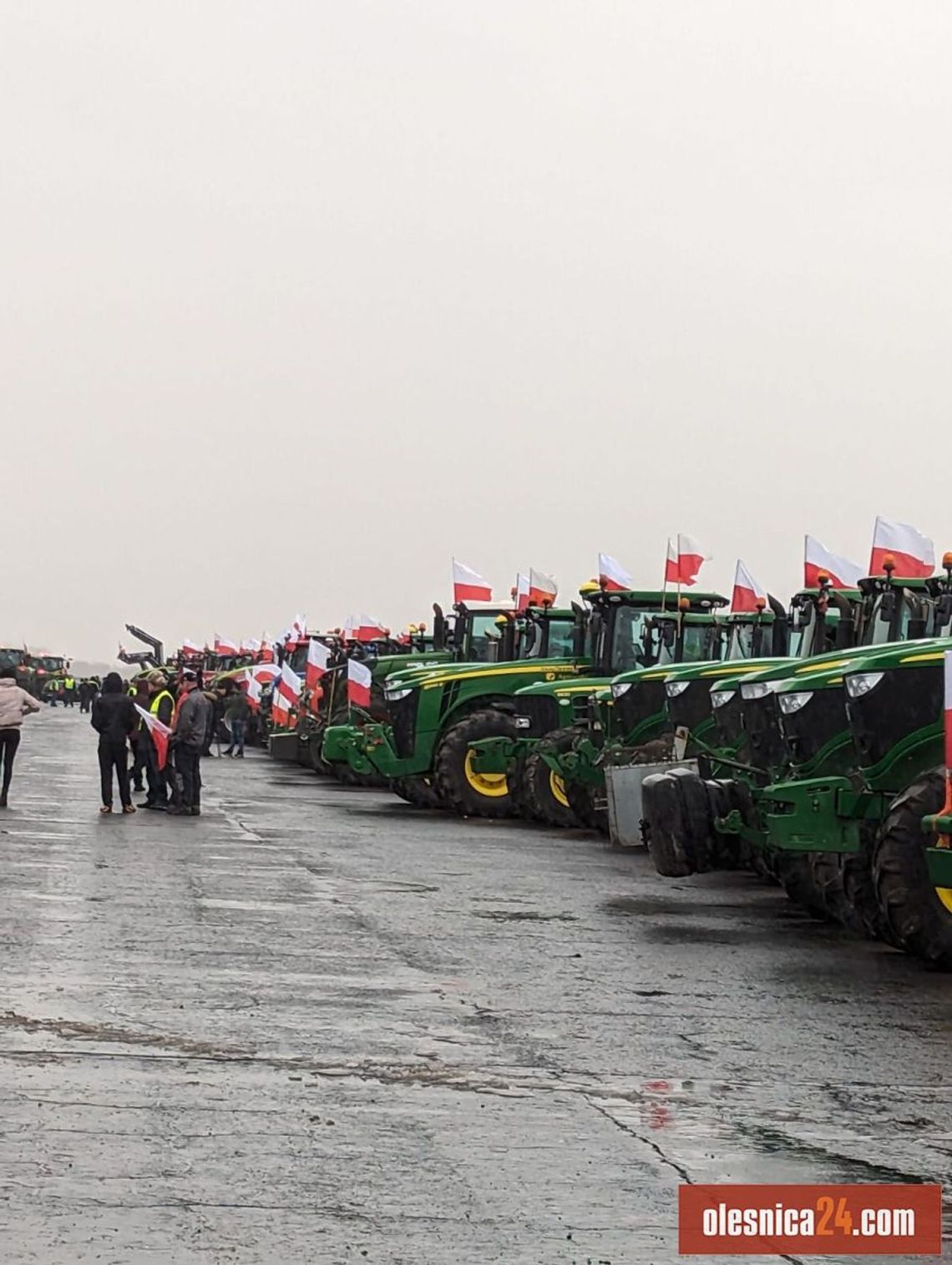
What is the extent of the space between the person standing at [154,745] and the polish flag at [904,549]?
38.2 feet

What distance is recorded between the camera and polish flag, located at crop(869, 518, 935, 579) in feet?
60.8

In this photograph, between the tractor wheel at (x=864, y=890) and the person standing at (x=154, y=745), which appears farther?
the person standing at (x=154, y=745)

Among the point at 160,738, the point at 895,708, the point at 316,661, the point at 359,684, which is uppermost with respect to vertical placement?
the point at 316,661

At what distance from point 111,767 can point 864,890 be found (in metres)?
13.9

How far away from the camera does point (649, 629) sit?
2525cm

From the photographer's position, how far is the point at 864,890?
46.5 ft

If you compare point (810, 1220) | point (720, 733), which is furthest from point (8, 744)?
point (810, 1220)

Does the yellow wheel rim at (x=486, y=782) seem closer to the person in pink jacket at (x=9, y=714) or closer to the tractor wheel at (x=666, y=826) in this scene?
the person in pink jacket at (x=9, y=714)

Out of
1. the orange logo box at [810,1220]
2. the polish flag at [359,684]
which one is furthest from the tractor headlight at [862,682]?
the polish flag at [359,684]

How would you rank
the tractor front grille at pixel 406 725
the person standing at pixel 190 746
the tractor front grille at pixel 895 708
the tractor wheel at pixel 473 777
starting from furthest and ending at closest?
the tractor front grille at pixel 406 725, the tractor wheel at pixel 473 777, the person standing at pixel 190 746, the tractor front grille at pixel 895 708

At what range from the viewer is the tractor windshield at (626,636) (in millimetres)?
25828

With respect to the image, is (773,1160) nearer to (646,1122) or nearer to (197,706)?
(646,1122)

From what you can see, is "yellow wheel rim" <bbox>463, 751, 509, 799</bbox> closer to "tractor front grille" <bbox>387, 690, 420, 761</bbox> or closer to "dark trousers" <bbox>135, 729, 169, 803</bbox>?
"tractor front grille" <bbox>387, 690, 420, 761</bbox>

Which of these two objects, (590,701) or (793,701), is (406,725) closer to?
(590,701)
